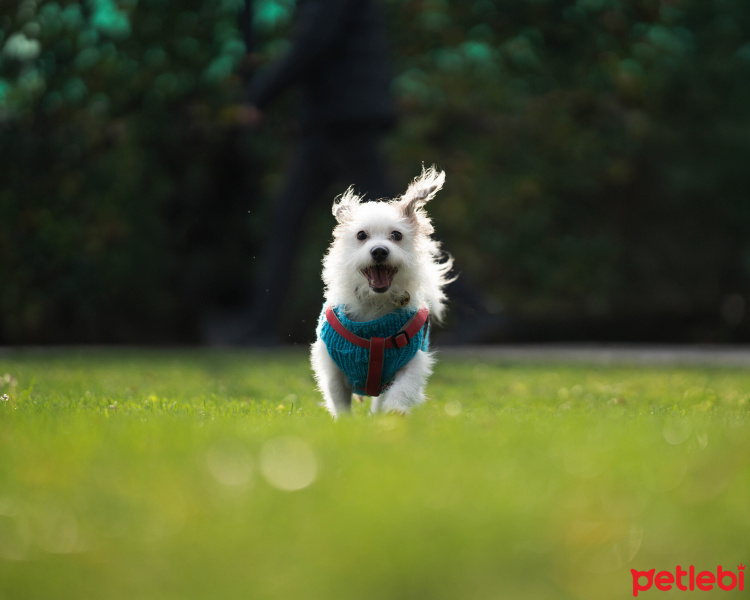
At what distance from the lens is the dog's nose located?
4.72 m

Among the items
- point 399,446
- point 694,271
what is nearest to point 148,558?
point 399,446

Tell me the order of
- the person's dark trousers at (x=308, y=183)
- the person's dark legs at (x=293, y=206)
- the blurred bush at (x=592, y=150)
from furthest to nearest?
the blurred bush at (x=592, y=150), the person's dark legs at (x=293, y=206), the person's dark trousers at (x=308, y=183)

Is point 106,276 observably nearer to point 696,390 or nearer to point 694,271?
point 696,390

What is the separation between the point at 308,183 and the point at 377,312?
5.21 meters

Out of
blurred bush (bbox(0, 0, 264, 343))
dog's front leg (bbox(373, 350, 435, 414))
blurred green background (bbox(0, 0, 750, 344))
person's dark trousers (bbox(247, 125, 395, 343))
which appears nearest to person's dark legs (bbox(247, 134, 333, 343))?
person's dark trousers (bbox(247, 125, 395, 343))

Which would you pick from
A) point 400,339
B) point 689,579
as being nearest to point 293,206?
point 400,339

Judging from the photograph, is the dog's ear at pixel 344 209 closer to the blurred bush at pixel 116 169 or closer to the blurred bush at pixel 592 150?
the blurred bush at pixel 116 169

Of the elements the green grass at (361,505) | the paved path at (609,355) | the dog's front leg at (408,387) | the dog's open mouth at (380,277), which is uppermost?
the paved path at (609,355)

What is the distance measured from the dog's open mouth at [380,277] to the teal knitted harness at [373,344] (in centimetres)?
16

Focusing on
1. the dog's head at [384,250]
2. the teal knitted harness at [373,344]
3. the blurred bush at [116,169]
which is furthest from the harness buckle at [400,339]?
the blurred bush at [116,169]

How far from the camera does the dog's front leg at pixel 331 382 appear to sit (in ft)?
15.9

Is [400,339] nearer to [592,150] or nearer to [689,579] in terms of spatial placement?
[689,579]

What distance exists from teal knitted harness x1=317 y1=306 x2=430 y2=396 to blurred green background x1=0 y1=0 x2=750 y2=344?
586 centimetres

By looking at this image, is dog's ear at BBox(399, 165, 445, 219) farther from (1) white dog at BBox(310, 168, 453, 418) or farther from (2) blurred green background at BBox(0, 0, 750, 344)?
(2) blurred green background at BBox(0, 0, 750, 344)
